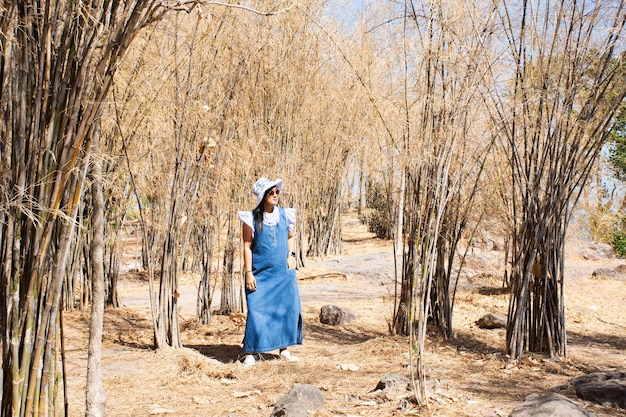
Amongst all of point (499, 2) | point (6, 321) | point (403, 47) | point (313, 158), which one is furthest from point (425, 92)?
point (313, 158)

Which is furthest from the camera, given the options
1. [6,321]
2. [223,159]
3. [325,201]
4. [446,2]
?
[325,201]

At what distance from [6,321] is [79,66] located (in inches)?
30.4

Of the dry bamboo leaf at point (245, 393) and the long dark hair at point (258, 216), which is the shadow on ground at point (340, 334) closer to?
the long dark hair at point (258, 216)

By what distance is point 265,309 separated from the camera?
436 cm

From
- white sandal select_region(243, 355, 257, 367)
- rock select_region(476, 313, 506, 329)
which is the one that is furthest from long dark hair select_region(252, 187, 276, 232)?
rock select_region(476, 313, 506, 329)

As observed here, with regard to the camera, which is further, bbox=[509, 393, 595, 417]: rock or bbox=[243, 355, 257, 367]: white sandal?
bbox=[243, 355, 257, 367]: white sandal

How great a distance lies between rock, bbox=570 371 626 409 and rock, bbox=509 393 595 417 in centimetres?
49

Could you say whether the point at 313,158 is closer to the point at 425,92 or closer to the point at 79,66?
the point at 425,92

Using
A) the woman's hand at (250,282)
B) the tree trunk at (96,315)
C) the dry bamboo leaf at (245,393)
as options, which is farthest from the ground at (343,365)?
the tree trunk at (96,315)

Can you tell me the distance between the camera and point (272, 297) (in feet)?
14.4

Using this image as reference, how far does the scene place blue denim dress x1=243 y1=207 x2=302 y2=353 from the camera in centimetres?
430

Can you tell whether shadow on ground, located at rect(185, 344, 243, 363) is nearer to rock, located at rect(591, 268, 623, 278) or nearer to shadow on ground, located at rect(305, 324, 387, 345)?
shadow on ground, located at rect(305, 324, 387, 345)

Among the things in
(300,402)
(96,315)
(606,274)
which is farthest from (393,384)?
(606,274)

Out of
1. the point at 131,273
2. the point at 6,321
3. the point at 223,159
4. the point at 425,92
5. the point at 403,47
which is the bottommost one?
the point at 131,273
